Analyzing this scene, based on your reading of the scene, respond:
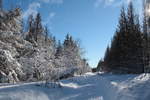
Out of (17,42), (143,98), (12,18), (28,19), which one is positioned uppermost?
(28,19)

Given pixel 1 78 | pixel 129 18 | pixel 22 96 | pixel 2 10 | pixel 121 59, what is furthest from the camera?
pixel 129 18

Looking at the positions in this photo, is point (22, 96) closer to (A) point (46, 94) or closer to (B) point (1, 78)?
(A) point (46, 94)

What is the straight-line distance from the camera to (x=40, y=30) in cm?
4078

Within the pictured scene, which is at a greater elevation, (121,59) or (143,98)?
(121,59)

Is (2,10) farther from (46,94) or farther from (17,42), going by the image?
(46,94)

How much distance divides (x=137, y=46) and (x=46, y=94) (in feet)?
83.6

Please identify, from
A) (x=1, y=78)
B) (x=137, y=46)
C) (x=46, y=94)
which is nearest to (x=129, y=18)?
(x=137, y=46)

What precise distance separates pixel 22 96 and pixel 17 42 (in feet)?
33.2

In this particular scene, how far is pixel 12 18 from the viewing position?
1783cm

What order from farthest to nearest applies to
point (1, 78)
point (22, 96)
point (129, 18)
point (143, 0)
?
point (129, 18), point (143, 0), point (1, 78), point (22, 96)

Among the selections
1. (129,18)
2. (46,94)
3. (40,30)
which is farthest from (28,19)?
(46,94)

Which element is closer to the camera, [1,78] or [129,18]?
[1,78]

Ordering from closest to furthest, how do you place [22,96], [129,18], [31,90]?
[22,96], [31,90], [129,18]

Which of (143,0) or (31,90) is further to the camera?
(143,0)
